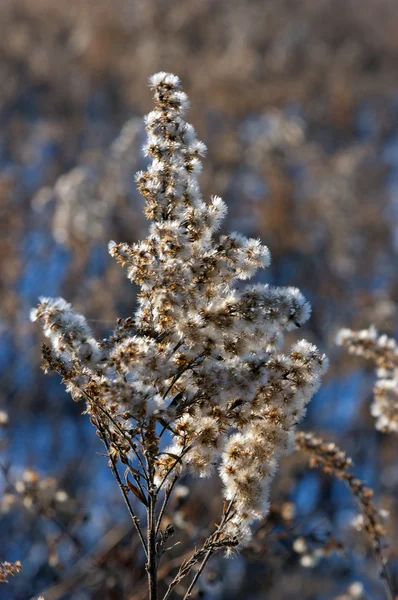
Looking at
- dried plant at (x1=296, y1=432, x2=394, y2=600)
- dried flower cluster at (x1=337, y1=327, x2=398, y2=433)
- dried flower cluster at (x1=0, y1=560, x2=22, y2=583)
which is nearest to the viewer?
dried flower cluster at (x1=0, y1=560, x2=22, y2=583)

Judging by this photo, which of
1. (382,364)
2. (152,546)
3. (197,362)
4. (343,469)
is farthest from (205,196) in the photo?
(152,546)

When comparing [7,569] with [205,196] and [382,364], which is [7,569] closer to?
[382,364]

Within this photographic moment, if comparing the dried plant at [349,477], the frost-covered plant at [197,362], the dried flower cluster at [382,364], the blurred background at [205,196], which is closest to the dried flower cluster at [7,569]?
the frost-covered plant at [197,362]

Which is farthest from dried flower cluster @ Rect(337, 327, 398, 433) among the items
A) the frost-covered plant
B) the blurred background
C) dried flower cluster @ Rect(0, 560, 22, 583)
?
dried flower cluster @ Rect(0, 560, 22, 583)

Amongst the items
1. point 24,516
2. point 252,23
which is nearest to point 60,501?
point 24,516

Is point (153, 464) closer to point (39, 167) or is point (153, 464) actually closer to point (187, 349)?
point (187, 349)

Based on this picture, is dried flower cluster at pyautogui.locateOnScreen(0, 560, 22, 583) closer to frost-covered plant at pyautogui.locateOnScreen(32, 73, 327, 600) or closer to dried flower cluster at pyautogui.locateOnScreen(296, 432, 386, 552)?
frost-covered plant at pyautogui.locateOnScreen(32, 73, 327, 600)

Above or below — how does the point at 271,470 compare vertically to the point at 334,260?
below
